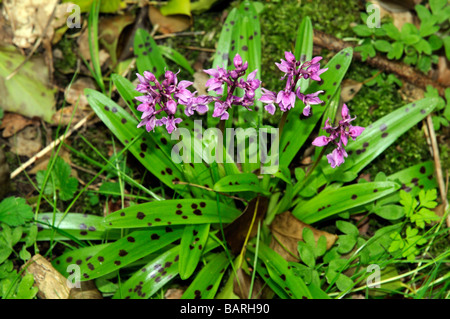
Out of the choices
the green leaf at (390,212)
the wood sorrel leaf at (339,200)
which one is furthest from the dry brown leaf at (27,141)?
the green leaf at (390,212)

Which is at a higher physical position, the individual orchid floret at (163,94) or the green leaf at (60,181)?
the individual orchid floret at (163,94)

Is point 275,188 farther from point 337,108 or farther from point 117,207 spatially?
point 117,207

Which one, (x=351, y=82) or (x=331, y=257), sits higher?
(x=351, y=82)

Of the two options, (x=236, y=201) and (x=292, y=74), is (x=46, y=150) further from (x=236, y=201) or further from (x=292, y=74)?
(x=292, y=74)

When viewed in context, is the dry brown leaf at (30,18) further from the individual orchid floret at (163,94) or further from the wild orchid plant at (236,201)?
the individual orchid floret at (163,94)

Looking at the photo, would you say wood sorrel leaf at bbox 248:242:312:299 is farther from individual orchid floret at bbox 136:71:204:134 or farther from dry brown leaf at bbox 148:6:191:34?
Answer: dry brown leaf at bbox 148:6:191:34

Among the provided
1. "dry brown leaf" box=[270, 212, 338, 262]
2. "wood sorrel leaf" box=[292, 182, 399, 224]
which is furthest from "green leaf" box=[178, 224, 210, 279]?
"wood sorrel leaf" box=[292, 182, 399, 224]
